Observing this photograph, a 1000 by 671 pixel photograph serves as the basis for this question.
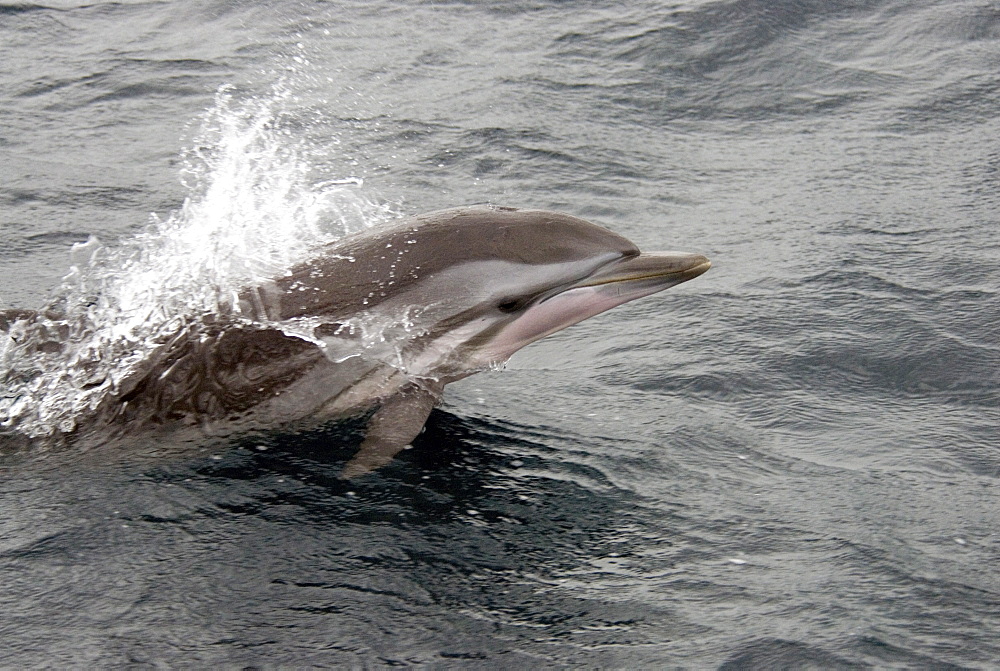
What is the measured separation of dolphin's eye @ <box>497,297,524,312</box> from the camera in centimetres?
675

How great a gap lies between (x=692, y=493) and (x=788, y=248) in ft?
12.0

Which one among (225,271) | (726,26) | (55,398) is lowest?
(55,398)

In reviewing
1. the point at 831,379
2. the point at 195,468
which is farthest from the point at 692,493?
the point at 195,468

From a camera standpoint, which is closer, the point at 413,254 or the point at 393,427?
the point at 393,427

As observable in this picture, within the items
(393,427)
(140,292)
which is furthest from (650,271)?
(140,292)

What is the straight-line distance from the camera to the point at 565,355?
808 centimetres

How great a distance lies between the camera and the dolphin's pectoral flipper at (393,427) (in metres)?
6.29

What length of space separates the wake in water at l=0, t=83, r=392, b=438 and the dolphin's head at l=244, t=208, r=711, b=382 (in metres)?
0.42

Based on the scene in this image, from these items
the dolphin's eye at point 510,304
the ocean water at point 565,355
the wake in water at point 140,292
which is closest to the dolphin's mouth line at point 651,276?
the dolphin's eye at point 510,304

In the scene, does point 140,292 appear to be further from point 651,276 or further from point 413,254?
point 651,276

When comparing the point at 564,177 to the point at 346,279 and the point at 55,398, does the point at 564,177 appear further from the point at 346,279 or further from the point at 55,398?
the point at 55,398

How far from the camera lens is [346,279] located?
6566mm

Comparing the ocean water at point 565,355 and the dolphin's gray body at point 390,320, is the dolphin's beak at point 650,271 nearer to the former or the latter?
the dolphin's gray body at point 390,320

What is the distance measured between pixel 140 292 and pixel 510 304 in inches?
82.1
